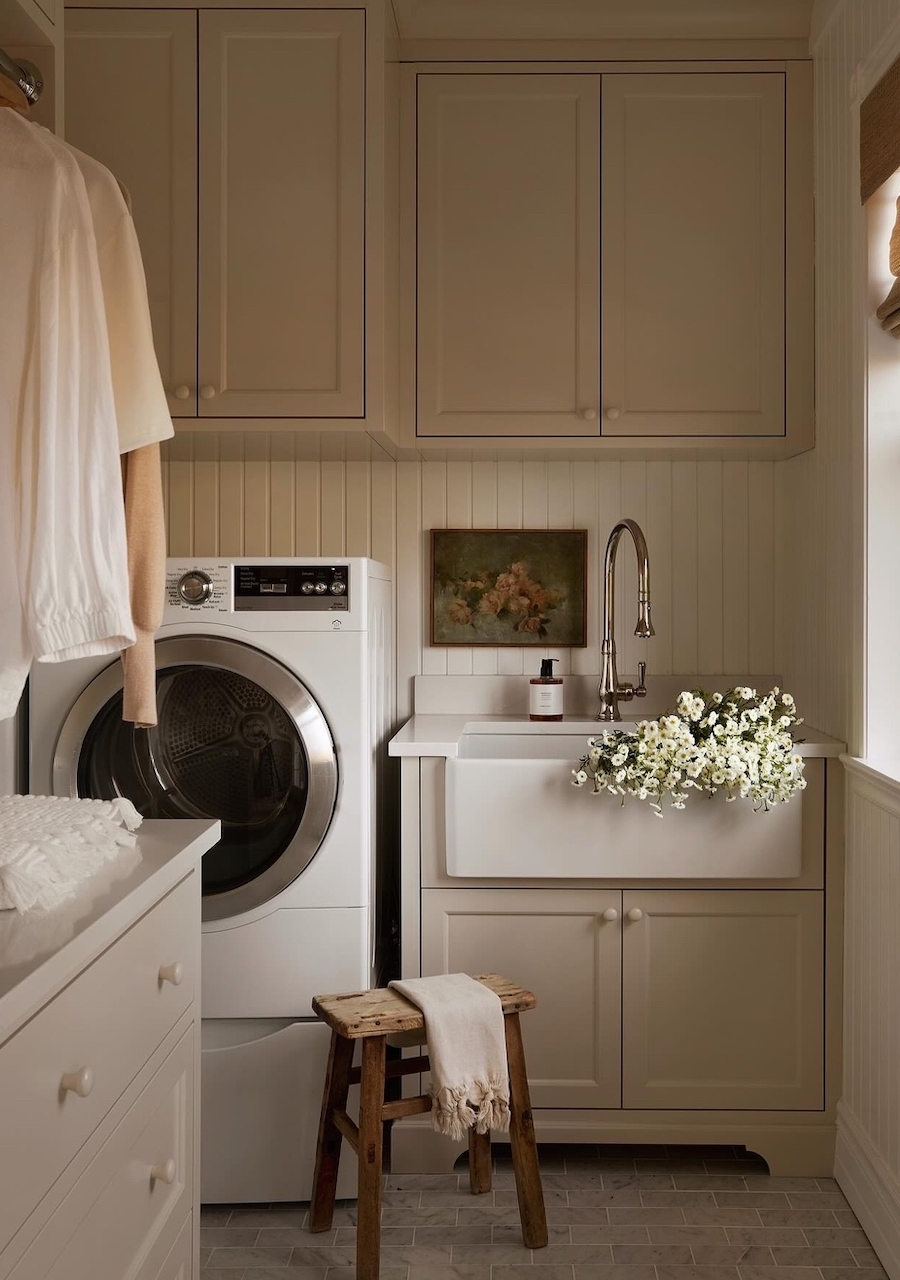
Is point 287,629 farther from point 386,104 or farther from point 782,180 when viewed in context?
point 782,180

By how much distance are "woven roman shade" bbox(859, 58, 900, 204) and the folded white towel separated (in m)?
1.81

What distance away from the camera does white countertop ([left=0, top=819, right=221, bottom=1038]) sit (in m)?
Answer: 0.96

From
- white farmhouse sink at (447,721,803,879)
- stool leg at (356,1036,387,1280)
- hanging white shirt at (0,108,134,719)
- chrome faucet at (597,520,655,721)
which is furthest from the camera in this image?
chrome faucet at (597,520,655,721)

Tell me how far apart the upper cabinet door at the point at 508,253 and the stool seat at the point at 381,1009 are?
127cm

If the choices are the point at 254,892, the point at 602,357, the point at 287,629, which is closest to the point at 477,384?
the point at 602,357

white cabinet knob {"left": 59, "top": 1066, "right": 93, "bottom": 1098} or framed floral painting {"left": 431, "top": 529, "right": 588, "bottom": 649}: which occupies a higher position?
framed floral painting {"left": 431, "top": 529, "right": 588, "bottom": 649}

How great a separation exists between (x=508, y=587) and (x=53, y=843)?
5.93 ft

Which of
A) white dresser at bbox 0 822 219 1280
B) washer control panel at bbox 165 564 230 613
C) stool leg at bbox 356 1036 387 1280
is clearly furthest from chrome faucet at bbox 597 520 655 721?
white dresser at bbox 0 822 219 1280

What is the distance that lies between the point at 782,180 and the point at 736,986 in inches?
72.7

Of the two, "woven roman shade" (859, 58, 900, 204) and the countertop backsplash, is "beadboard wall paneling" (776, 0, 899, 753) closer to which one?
"woven roman shade" (859, 58, 900, 204)

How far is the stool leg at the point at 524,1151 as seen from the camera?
2041 mm

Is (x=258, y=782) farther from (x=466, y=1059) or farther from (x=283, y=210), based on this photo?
(x=283, y=210)

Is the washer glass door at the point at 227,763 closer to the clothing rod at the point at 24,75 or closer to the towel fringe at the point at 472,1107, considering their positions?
the towel fringe at the point at 472,1107

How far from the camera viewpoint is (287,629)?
216 centimetres
